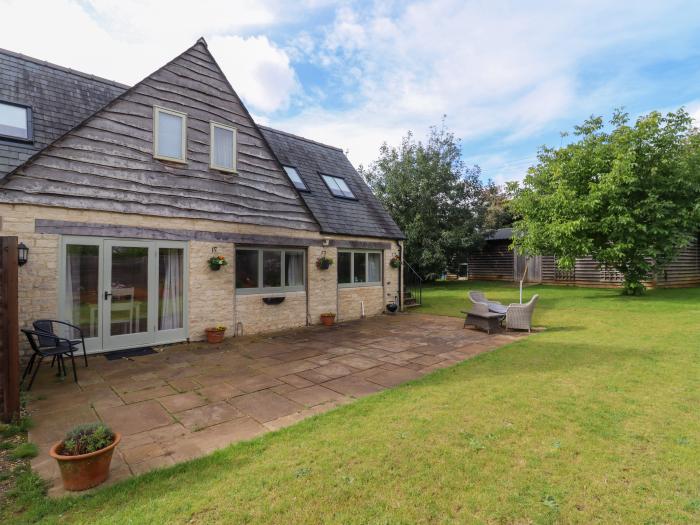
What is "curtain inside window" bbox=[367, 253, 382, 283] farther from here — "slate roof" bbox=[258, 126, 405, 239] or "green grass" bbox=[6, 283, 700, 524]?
"green grass" bbox=[6, 283, 700, 524]

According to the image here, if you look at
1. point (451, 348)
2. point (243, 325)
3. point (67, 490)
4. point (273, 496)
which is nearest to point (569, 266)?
point (451, 348)

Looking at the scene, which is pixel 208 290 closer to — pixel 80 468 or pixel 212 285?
pixel 212 285

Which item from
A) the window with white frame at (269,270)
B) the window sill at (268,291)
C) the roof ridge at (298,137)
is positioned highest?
the roof ridge at (298,137)

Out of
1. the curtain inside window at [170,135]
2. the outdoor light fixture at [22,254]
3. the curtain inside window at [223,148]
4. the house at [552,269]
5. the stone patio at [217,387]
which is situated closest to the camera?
the stone patio at [217,387]

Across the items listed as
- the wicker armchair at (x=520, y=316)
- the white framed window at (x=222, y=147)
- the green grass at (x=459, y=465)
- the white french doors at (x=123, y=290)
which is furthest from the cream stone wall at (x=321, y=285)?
the green grass at (x=459, y=465)

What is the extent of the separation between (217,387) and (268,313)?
14.1ft

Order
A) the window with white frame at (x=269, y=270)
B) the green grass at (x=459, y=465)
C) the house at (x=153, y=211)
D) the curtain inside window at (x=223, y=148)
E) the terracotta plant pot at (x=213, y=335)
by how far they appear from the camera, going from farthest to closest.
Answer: the window with white frame at (x=269, y=270) → the curtain inside window at (x=223, y=148) → the terracotta plant pot at (x=213, y=335) → the house at (x=153, y=211) → the green grass at (x=459, y=465)

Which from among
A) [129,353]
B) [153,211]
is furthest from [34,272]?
[153,211]

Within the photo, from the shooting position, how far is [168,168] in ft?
25.8

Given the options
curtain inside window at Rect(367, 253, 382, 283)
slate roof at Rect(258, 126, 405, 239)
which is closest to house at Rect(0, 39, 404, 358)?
slate roof at Rect(258, 126, 405, 239)

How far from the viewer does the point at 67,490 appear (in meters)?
2.74

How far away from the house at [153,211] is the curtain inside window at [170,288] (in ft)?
0.07

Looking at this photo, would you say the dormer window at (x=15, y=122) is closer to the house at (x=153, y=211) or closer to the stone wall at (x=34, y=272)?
the house at (x=153, y=211)

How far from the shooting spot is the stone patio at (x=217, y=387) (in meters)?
3.60
